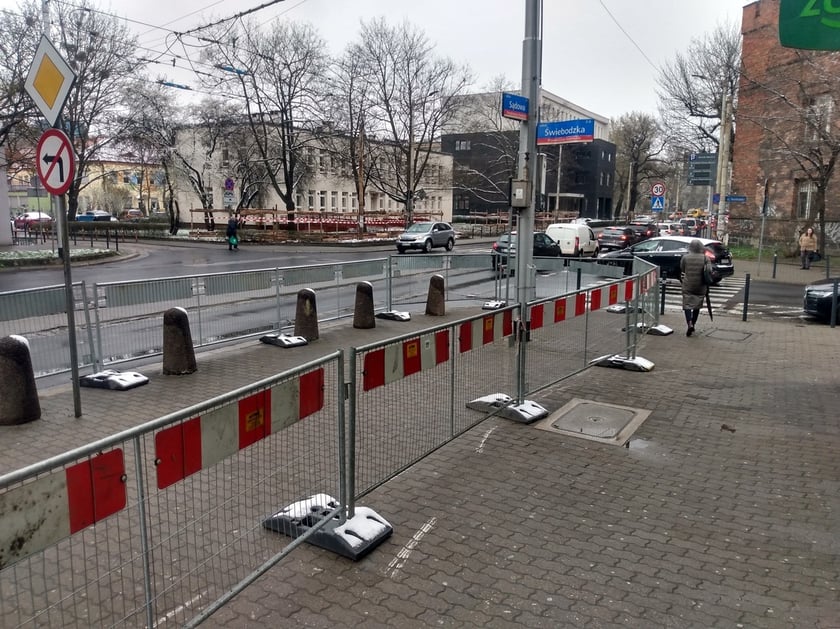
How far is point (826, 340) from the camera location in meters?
12.1

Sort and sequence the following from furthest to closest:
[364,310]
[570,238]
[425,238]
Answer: [425,238] → [570,238] → [364,310]

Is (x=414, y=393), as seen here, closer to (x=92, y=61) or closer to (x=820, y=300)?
(x=820, y=300)

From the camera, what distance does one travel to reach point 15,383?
6.37 metres

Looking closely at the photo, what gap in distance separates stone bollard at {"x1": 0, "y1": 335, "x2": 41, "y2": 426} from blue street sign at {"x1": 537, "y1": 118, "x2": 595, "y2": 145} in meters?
7.65

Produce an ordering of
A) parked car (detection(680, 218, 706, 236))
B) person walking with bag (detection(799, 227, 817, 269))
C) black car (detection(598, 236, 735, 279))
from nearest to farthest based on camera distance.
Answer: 1. black car (detection(598, 236, 735, 279))
2. person walking with bag (detection(799, 227, 817, 269))
3. parked car (detection(680, 218, 706, 236))

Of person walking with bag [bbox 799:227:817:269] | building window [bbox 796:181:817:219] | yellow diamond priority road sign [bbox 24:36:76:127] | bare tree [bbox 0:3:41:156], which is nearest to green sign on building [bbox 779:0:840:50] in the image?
yellow diamond priority road sign [bbox 24:36:76:127]

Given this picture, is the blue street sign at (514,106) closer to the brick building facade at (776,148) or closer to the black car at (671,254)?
the black car at (671,254)

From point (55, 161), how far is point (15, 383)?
2207 millimetres

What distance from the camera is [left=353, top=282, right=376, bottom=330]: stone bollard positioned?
38.8 ft

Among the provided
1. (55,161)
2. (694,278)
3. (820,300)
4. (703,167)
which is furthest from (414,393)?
(703,167)

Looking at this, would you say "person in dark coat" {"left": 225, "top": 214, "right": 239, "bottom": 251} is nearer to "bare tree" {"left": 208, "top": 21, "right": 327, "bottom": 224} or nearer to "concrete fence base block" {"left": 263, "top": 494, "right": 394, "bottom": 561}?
"bare tree" {"left": 208, "top": 21, "right": 327, "bottom": 224}

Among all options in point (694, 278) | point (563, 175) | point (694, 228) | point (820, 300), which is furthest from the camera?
point (563, 175)

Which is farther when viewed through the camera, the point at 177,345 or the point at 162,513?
the point at 177,345

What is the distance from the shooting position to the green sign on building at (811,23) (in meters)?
5.91
